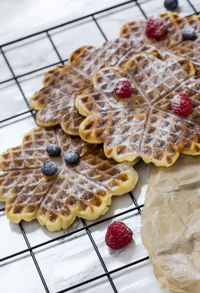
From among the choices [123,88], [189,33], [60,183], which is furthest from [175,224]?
[189,33]

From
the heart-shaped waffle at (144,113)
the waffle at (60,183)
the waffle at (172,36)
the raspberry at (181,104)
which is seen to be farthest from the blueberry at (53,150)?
the waffle at (172,36)

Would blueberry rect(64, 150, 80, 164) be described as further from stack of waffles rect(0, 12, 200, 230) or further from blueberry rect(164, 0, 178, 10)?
blueberry rect(164, 0, 178, 10)

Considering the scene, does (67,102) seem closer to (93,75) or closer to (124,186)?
(93,75)

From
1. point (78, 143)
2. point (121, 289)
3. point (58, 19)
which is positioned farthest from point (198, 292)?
point (58, 19)

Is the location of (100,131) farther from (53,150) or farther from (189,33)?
(189,33)

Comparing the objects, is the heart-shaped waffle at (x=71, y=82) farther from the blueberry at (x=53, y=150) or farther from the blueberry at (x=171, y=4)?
the blueberry at (x=171, y=4)

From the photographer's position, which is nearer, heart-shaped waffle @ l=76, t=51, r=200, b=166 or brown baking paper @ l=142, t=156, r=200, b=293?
brown baking paper @ l=142, t=156, r=200, b=293

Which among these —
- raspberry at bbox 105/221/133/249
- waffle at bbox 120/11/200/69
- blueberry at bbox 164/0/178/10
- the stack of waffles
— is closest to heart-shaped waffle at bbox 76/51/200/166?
the stack of waffles
